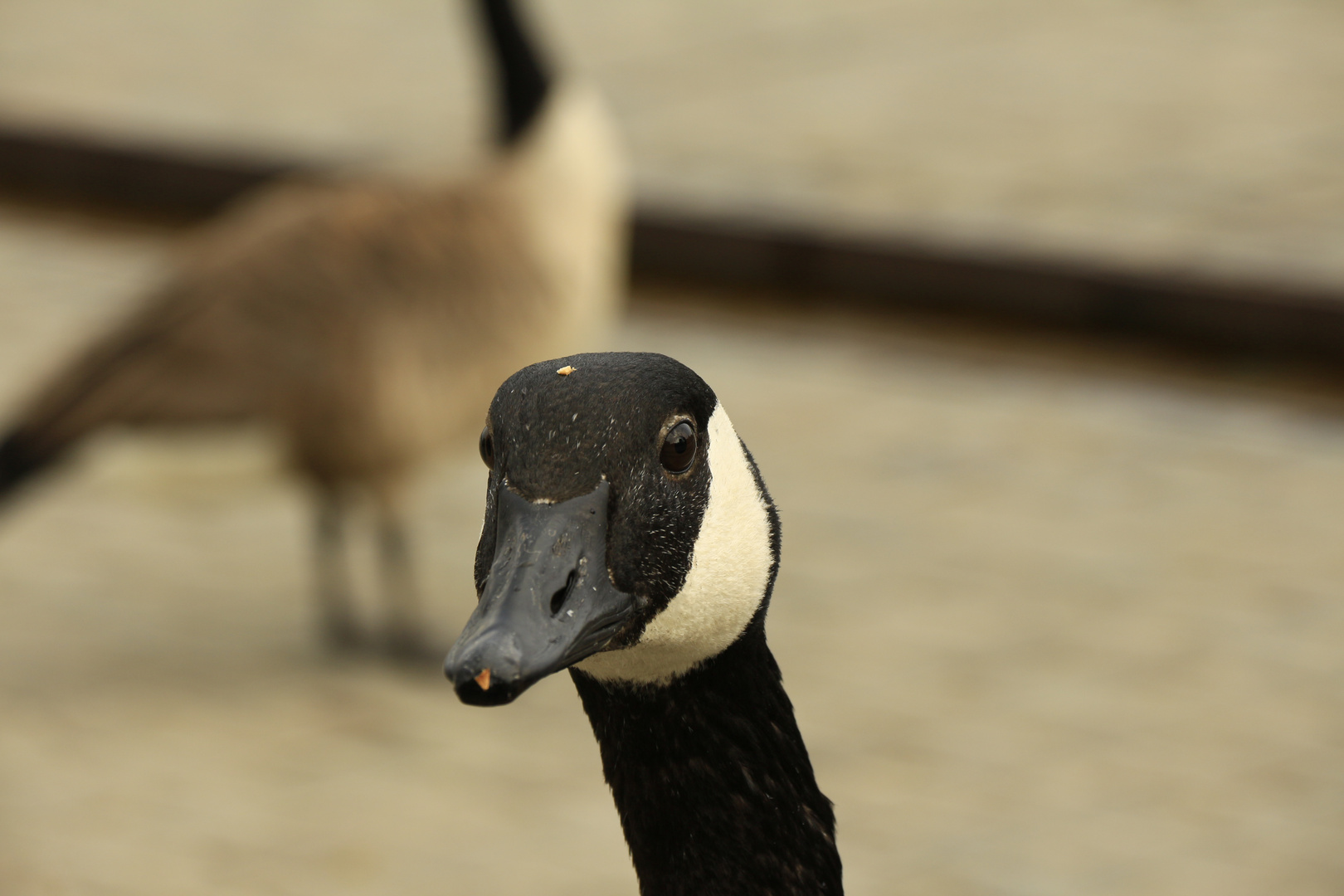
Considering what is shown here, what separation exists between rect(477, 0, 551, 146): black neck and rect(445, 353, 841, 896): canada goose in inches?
132

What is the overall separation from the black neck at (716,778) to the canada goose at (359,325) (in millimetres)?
2805

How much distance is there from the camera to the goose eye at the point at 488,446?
179 cm

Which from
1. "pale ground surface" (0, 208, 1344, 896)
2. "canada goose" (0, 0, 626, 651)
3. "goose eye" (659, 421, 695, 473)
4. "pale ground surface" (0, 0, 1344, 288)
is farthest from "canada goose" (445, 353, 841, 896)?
"pale ground surface" (0, 0, 1344, 288)

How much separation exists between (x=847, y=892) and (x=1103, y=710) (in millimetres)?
1107

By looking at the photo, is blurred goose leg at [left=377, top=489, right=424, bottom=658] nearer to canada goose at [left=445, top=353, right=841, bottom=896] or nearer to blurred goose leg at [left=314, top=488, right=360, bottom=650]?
blurred goose leg at [left=314, top=488, right=360, bottom=650]

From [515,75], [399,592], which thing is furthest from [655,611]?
[399,592]

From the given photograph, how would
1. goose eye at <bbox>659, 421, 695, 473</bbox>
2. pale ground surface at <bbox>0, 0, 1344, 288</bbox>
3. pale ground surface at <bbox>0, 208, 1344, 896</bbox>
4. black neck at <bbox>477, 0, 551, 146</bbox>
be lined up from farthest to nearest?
pale ground surface at <bbox>0, 0, 1344, 288</bbox> → black neck at <bbox>477, 0, 551, 146</bbox> → pale ground surface at <bbox>0, 208, 1344, 896</bbox> → goose eye at <bbox>659, 421, 695, 473</bbox>

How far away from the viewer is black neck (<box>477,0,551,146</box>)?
203 inches

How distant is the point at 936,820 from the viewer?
452 centimetres

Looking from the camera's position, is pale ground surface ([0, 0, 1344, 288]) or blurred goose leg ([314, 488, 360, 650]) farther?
pale ground surface ([0, 0, 1344, 288])

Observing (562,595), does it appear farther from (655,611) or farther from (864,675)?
(864,675)

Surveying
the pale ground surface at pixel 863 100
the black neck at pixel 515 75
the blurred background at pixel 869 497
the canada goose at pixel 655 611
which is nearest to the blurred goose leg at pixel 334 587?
the blurred background at pixel 869 497

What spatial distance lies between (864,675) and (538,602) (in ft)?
12.0

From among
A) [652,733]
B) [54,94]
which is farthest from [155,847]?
[54,94]
